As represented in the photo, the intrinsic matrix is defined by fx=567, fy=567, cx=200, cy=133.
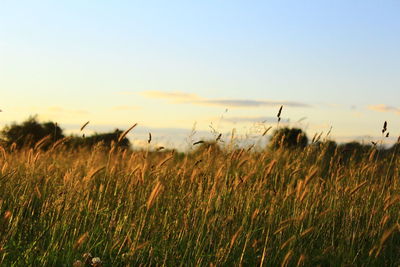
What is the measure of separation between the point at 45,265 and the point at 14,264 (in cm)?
22

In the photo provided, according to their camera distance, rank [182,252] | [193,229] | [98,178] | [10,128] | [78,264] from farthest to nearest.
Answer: [10,128] → [98,178] → [182,252] → [193,229] → [78,264]

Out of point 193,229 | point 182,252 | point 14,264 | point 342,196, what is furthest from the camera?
point 342,196

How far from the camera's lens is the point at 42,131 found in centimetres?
1670

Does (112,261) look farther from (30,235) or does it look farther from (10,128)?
(10,128)

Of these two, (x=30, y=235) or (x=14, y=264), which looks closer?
(x=14, y=264)

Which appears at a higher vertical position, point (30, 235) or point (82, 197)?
point (82, 197)

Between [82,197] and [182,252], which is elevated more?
[82,197]

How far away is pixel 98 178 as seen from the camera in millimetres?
7941

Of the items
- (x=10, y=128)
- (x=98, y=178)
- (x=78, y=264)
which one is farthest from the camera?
(x=10, y=128)

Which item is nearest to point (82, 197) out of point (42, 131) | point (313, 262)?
point (313, 262)

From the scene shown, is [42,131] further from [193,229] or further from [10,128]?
[193,229]

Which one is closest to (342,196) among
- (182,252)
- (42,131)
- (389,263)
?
(389,263)

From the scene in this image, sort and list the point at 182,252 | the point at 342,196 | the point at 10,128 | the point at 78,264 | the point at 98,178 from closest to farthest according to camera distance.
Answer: the point at 78,264
the point at 182,252
the point at 342,196
the point at 98,178
the point at 10,128

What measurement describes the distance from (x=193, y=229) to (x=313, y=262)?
1221 mm
